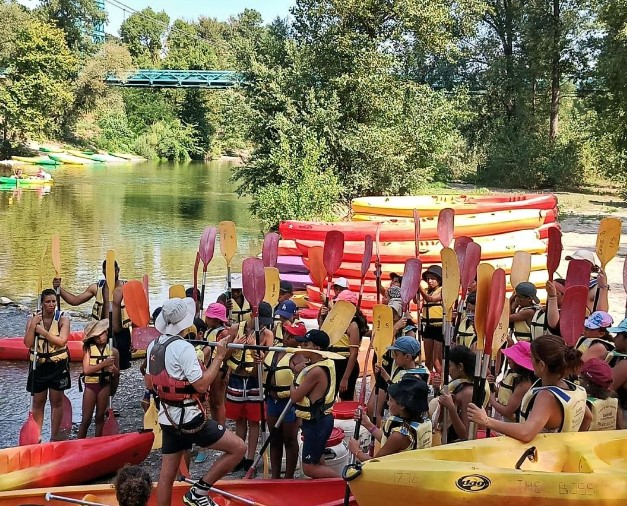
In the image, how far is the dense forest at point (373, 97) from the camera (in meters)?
16.7

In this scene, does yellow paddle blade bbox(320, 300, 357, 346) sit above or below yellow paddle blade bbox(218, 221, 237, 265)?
below

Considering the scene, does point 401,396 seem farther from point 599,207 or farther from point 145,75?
point 145,75

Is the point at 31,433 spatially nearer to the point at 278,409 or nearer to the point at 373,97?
the point at 278,409

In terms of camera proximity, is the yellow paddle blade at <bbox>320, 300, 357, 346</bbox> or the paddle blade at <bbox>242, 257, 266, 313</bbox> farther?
the paddle blade at <bbox>242, 257, 266, 313</bbox>

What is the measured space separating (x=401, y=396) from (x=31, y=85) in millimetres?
39076

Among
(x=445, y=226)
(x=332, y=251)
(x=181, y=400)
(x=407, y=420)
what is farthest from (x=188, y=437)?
(x=445, y=226)

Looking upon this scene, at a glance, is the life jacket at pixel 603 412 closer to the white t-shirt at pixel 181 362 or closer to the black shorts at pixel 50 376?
the white t-shirt at pixel 181 362

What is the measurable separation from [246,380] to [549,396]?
228cm

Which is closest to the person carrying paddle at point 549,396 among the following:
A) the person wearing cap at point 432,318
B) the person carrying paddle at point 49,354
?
the person wearing cap at point 432,318

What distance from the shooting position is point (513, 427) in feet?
10.8

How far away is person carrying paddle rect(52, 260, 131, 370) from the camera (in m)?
6.09

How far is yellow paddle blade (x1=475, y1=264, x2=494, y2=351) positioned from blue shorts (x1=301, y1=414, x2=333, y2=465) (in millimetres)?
994

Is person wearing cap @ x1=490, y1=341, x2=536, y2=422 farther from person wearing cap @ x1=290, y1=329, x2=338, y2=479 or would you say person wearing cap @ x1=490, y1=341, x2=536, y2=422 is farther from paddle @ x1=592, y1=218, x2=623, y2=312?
paddle @ x1=592, y1=218, x2=623, y2=312

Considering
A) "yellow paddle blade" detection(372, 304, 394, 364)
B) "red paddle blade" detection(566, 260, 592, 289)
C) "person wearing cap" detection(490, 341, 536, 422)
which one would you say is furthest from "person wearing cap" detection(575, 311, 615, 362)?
"yellow paddle blade" detection(372, 304, 394, 364)
